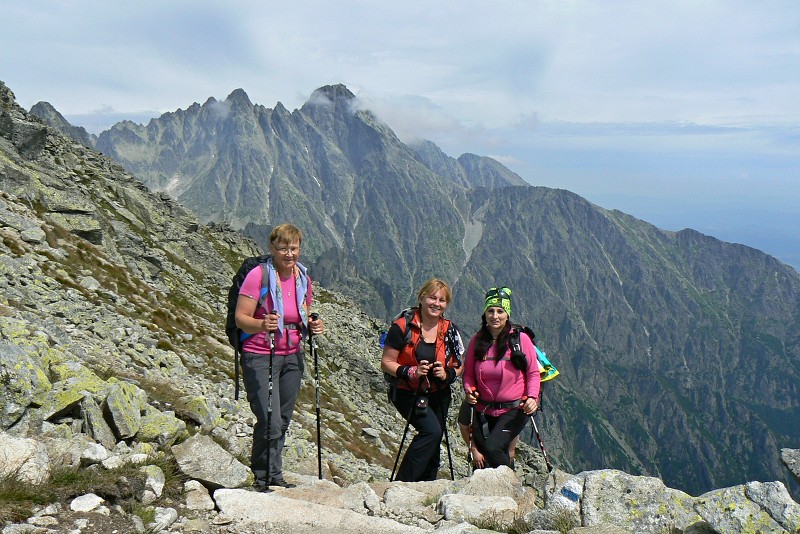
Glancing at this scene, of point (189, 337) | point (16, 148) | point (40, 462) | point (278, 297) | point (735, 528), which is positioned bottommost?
point (189, 337)

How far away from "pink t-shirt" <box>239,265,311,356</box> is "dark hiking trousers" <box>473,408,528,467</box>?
408 centimetres

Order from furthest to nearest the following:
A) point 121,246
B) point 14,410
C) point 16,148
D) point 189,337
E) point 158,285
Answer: point 16,148, point 121,246, point 158,285, point 189,337, point 14,410

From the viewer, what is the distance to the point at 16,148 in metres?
46.1

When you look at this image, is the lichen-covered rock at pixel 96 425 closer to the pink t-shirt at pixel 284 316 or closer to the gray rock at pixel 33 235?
the pink t-shirt at pixel 284 316

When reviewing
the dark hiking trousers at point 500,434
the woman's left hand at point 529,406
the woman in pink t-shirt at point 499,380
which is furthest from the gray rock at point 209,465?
the woman's left hand at point 529,406

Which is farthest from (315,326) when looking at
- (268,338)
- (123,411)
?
(123,411)

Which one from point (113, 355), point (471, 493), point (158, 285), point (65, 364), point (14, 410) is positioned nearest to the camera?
point (14, 410)

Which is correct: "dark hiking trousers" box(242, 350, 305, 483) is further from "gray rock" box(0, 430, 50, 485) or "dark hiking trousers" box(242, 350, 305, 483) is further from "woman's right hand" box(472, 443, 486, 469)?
"woman's right hand" box(472, 443, 486, 469)

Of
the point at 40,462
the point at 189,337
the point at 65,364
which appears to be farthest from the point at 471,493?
the point at 189,337

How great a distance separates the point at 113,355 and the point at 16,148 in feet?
145

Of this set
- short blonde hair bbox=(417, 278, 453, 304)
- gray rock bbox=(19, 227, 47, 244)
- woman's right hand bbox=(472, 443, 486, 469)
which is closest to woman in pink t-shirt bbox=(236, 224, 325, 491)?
short blonde hair bbox=(417, 278, 453, 304)

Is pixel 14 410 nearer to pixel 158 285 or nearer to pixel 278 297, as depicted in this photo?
pixel 278 297

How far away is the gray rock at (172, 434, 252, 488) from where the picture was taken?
712 centimetres

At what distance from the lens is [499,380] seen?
30.0 feet
